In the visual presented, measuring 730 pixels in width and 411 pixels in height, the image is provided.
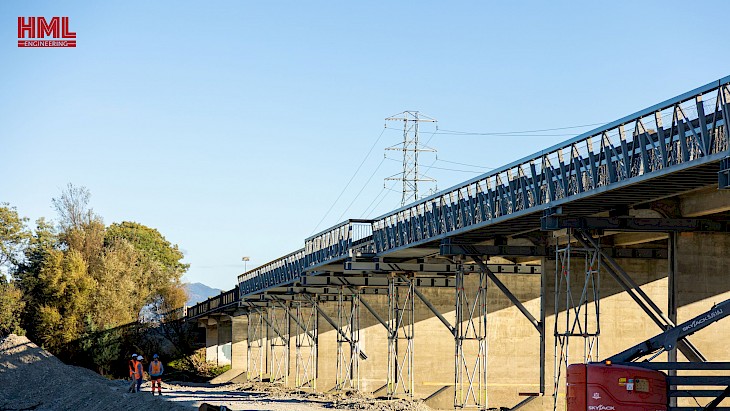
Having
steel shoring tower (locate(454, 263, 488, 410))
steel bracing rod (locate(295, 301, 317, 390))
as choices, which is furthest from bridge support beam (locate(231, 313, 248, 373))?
steel shoring tower (locate(454, 263, 488, 410))

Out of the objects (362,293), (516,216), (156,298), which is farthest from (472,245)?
(156,298)

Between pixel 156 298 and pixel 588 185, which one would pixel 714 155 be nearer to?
pixel 588 185

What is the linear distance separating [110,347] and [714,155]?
7007 centimetres

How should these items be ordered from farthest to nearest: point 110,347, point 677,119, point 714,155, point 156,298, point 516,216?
point 156,298 → point 110,347 → point 516,216 → point 677,119 → point 714,155

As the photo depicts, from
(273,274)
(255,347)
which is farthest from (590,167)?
(255,347)

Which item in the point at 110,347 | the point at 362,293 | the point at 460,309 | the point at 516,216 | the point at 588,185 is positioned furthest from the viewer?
the point at 110,347

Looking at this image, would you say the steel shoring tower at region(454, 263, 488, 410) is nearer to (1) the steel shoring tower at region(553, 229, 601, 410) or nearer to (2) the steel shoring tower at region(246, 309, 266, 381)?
(1) the steel shoring tower at region(553, 229, 601, 410)

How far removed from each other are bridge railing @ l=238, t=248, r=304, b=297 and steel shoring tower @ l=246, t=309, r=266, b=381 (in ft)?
12.6

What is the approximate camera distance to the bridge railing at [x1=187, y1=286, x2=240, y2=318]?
81.0 meters

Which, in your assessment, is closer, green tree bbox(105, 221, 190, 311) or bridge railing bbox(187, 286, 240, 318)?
bridge railing bbox(187, 286, 240, 318)

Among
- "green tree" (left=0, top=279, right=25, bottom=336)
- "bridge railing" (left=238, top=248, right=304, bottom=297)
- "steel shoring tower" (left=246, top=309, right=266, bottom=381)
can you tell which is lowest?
"steel shoring tower" (left=246, top=309, right=266, bottom=381)

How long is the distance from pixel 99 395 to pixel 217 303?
1428 inches

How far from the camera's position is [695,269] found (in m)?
30.9

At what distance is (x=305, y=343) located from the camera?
78062mm
